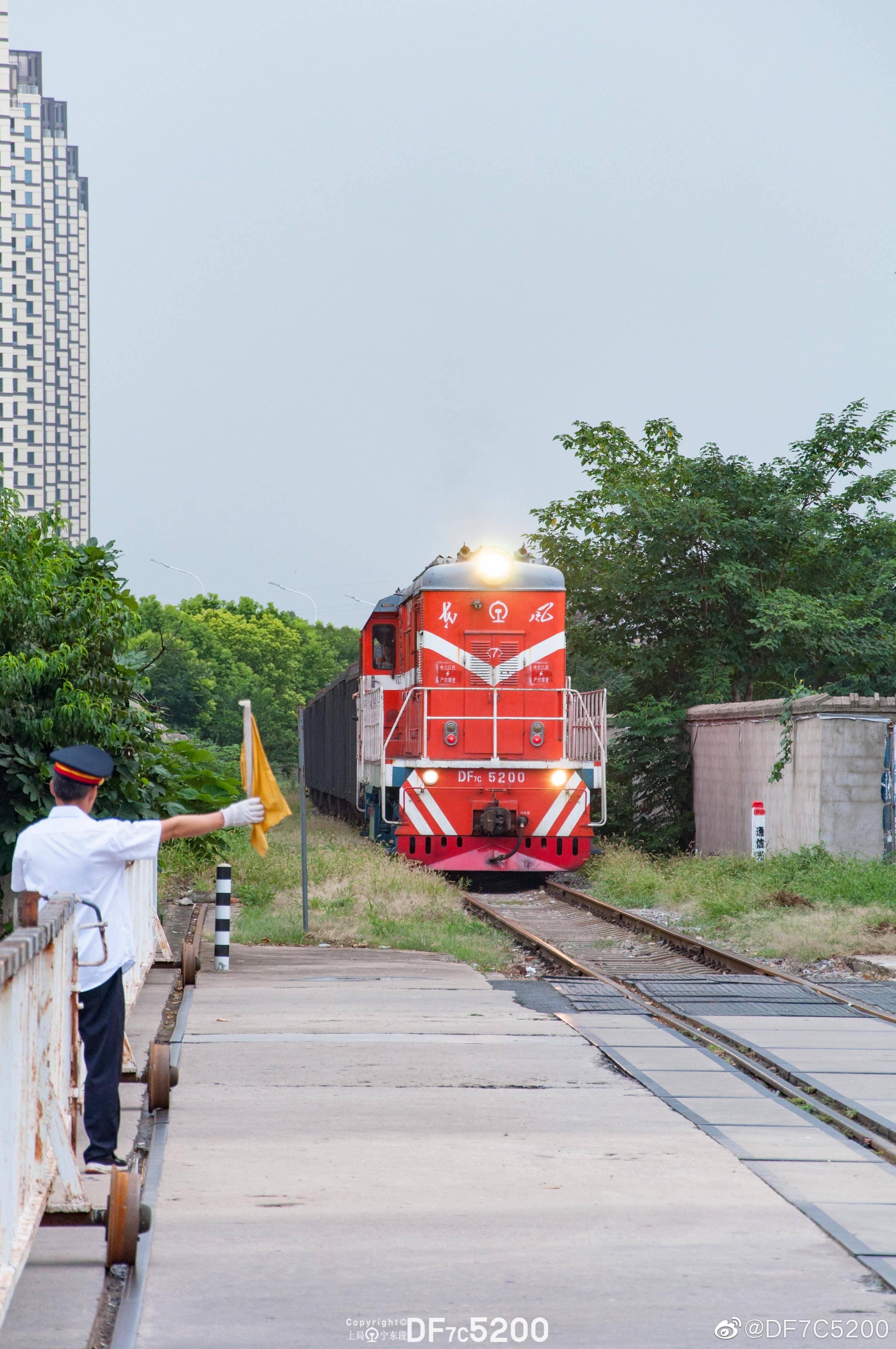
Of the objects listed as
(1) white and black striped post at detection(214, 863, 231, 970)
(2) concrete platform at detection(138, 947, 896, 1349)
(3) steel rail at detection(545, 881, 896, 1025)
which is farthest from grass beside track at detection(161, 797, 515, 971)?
(2) concrete platform at detection(138, 947, 896, 1349)

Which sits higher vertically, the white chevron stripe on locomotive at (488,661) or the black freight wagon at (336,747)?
the white chevron stripe on locomotive at (488,661)

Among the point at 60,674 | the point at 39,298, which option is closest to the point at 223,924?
the point at 60,674

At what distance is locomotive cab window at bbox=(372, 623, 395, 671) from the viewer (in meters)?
21.8

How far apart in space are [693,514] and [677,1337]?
67.5 feet

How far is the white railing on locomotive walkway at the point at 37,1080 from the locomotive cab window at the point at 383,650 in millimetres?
16336

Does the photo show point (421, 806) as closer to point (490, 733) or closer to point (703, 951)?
point (490, 733)

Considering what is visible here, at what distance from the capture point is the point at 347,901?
1492cm

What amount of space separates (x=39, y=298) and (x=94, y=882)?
154 m

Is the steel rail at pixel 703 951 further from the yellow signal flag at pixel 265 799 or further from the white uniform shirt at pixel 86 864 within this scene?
the white uniform shirt at pixel 86 864

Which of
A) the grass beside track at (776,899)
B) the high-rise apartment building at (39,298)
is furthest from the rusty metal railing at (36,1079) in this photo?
the high-rise apartment building at (39,298)

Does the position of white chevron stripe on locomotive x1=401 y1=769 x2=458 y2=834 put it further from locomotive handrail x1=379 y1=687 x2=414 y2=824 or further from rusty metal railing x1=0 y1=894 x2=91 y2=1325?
rusty metal railing x1=0 y1=894 x2=91 y2=1325

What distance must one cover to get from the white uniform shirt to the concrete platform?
0.93 meters

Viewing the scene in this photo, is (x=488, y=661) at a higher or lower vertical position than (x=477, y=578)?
lower

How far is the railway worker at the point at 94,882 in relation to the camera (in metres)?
5.09
